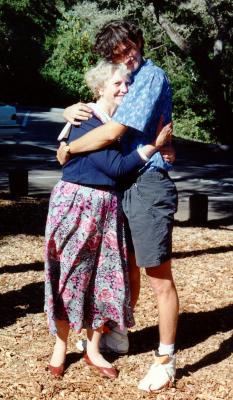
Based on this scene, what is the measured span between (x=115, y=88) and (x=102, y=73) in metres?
0.10

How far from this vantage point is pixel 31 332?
4.01 meters

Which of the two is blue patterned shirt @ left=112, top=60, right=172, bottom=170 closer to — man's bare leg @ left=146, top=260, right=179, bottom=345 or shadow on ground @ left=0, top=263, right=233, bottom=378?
man's bare leg @ left=146, top=260, right=179, bottom=345

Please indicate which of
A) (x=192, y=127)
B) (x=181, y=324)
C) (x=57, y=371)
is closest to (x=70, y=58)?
(x=192, y=127)

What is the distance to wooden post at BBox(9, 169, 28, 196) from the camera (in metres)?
10.5

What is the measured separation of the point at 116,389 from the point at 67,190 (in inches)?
42.5

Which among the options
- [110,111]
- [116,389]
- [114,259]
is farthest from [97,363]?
[110,111]

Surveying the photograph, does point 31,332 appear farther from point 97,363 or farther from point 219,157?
point 219,157

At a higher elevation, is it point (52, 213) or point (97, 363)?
point (52, 213)

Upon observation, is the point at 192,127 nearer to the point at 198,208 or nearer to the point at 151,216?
the point at 198,208

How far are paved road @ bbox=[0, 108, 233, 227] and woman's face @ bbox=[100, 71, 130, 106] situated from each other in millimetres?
6113

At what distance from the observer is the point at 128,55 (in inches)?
119

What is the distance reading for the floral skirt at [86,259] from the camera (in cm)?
312

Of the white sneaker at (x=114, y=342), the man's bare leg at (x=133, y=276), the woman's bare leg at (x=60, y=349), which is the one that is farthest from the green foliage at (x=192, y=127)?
the woman's bare leg at (x=60, y=349)

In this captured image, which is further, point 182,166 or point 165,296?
point 182,166
